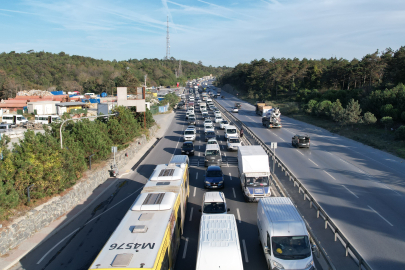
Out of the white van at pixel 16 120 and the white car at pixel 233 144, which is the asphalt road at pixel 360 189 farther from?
the white van at pixel 16 120

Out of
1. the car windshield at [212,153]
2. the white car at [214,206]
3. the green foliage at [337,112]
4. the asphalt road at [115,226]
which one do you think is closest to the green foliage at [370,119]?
the green foliage at [337,112]

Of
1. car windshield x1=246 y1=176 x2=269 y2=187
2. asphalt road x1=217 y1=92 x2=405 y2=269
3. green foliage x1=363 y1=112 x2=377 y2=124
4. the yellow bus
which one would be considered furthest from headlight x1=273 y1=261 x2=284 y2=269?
green foliage x1=363 y1=112 x2=377 y2=124

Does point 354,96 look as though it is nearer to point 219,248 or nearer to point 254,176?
point 254,176

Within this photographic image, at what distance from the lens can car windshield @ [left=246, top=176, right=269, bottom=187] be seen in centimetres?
1758

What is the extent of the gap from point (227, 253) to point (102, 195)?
14.2 metres

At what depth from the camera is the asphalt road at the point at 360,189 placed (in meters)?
12.7

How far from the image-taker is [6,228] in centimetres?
1288

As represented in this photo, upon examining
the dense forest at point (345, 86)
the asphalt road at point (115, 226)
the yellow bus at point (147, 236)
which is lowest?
the asphalt road at point (115, 226)

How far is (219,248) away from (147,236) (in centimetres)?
229

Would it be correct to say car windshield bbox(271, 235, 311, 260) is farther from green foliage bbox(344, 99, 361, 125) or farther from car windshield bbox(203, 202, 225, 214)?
green foliage bbox(344, 99, 361, 125)

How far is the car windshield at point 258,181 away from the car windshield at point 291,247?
711 centimetres

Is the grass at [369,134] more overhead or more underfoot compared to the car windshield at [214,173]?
more overhead

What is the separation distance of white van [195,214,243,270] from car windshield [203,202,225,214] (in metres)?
4.19

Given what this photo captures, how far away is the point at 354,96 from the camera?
5666 cm
